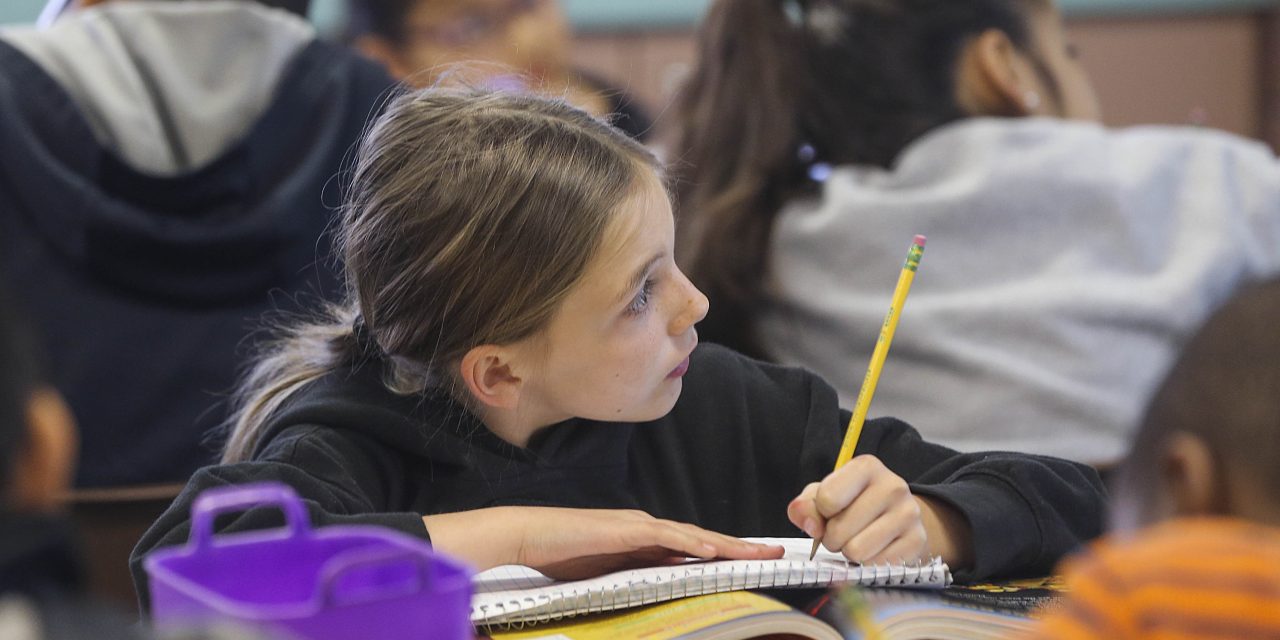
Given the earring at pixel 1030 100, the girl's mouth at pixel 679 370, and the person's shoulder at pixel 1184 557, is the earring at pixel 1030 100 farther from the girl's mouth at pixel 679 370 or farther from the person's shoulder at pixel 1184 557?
the person's shoulder at pixel 1184 557

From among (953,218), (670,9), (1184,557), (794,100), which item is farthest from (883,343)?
(670,9)

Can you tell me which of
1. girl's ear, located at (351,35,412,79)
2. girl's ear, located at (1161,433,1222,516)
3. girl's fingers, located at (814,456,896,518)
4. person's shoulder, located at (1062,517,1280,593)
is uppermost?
girl's ear, located at (351,35,412,79)

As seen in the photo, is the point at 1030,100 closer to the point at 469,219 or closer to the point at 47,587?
the point at 469,219

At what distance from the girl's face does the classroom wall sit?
3045 mm

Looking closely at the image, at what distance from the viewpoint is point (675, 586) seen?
875 mm

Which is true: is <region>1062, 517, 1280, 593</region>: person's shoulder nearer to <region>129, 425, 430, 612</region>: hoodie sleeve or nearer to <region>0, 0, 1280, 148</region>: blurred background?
<region>129, 425, 430, 612</region>: hoodie sleeve

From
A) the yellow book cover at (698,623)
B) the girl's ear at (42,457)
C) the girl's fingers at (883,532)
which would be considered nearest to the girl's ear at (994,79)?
the girl's fingers at (883,532)

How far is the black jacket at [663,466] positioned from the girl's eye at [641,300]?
0.12 metres

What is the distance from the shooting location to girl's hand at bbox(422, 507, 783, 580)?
0.93 m

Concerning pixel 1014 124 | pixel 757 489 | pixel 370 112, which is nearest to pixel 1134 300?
pixel 1014 124

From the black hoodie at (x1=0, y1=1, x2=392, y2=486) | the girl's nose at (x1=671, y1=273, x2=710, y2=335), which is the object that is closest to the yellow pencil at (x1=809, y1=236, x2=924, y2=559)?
the girl's nose at (x1=671, y1=273, x2=710, y2=335)

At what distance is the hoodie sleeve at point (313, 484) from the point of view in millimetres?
919

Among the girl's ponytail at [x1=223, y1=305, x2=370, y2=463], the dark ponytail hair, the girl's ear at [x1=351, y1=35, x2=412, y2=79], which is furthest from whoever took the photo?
the girl's ear at [x1=351, y1=35, x2=412, y2=79]

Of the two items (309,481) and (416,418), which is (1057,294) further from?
(309,481)
